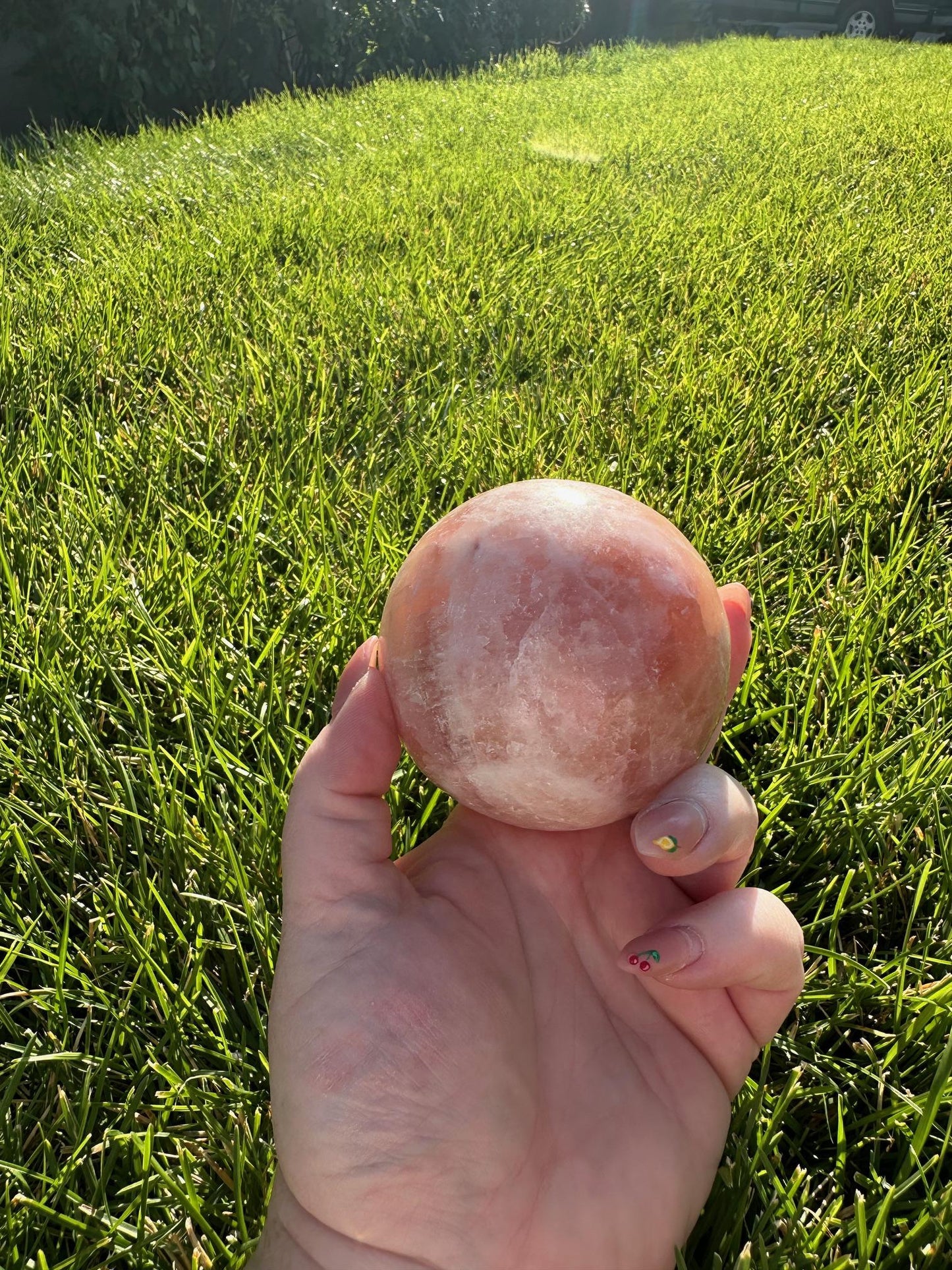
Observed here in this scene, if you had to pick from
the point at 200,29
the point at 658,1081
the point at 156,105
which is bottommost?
the point at 658,1081

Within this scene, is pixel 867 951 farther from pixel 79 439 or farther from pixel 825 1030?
pixel 79 439

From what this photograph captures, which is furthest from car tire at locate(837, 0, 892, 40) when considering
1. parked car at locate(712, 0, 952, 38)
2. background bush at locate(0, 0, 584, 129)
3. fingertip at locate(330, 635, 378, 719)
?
fingertip at locate(330, 635, 378, 719)

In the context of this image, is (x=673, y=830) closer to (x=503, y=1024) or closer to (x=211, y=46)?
(x=503, y=1024)

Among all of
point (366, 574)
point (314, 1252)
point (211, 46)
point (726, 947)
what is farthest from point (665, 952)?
point (211, 46)

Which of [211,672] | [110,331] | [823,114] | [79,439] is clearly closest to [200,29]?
[823,114]

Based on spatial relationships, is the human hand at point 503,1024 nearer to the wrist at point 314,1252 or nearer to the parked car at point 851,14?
the wrist at point 314,1252

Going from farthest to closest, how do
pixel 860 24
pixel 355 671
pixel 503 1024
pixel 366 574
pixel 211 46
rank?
pixel 860 24 → pixel 211 46 → pixel 366 574 → pixel 355 671 → pixel 503 1024

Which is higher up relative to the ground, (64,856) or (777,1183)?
(64,856)

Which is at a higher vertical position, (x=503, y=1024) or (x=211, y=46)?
(x=211, y=46)
